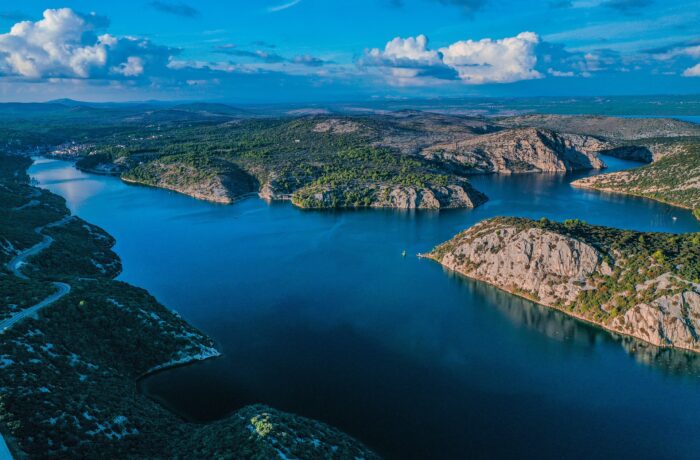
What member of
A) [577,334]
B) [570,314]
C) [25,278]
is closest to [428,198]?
[570,314]

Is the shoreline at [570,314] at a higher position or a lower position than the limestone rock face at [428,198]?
lower

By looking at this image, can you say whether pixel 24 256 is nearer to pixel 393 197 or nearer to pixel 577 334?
pixel 577 334

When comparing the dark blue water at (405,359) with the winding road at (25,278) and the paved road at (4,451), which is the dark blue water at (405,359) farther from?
the paved road at (4,451)

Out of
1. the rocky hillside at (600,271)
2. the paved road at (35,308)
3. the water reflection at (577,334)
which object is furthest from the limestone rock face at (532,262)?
the paved road at (35,308)

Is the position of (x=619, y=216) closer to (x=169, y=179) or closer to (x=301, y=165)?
(x=301, y=165)

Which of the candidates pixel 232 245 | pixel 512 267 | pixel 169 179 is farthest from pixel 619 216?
pixel 169 179

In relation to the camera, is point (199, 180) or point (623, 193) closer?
point (623, 193)
